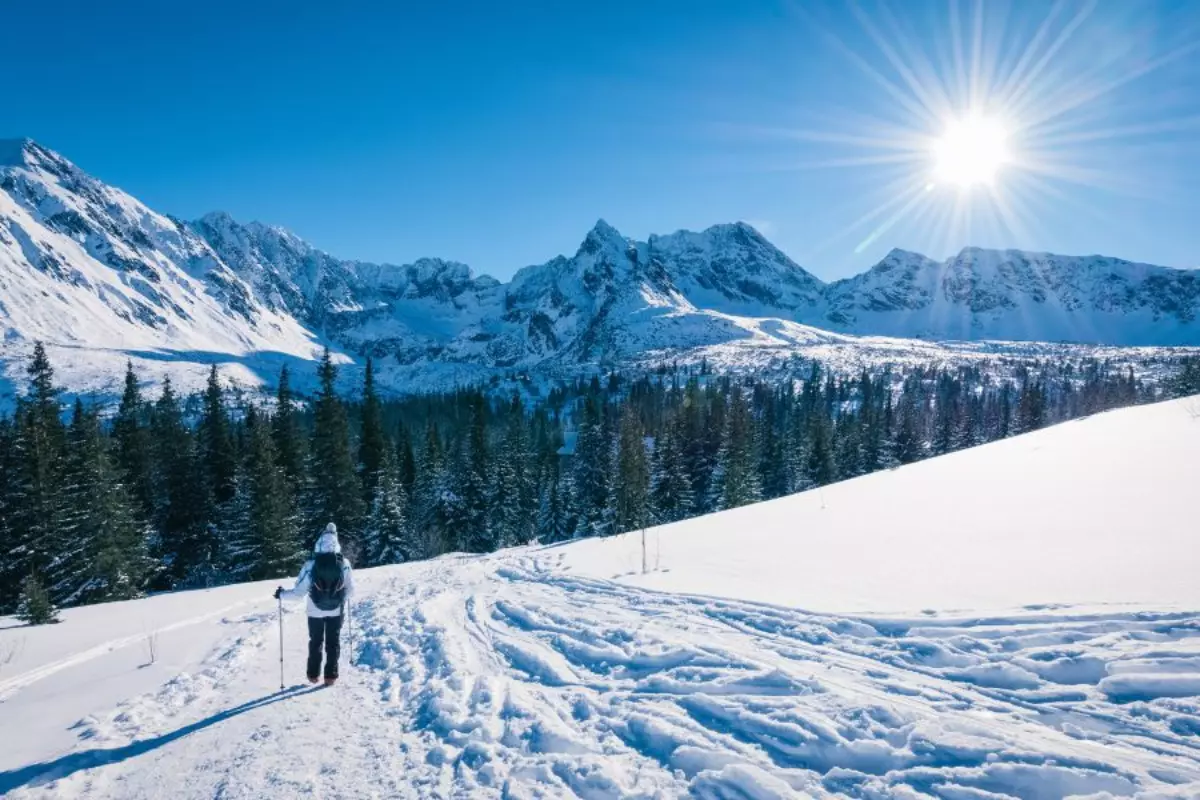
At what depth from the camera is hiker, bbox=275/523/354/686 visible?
26.6ft

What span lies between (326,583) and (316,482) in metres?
31.2

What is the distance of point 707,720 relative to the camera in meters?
6.10

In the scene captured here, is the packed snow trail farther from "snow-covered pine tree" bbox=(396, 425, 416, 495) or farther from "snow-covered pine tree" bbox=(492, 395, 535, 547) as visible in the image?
"snow-covered pine tree" bbox=(396, 425, 416, 495)

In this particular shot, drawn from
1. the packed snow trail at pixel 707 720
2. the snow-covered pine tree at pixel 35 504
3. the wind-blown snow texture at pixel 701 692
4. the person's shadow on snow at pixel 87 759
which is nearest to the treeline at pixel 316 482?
the snow-covered pine tree at pixel 35 504

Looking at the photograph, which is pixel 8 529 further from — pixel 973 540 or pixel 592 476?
pixel 592 476

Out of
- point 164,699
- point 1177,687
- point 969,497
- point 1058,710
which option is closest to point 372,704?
point 164,699

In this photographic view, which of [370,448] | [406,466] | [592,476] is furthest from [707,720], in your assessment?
[406,466]

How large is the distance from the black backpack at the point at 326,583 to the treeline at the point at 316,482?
37.4 feet

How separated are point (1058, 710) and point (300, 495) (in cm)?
3845

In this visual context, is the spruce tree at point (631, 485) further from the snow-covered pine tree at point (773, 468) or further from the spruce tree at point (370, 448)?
the spruce tree at point (370, 448)

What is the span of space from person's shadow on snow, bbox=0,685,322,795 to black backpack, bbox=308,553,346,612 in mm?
1535

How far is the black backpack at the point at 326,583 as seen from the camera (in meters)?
8.20

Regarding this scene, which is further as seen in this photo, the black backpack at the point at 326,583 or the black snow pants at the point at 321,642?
the black backpack at the point at 326,583

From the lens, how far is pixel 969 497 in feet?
50.1
